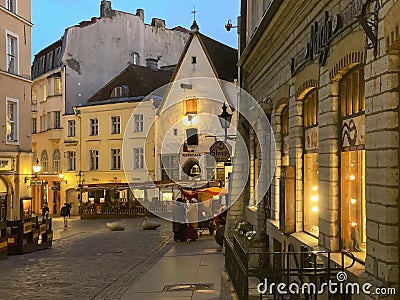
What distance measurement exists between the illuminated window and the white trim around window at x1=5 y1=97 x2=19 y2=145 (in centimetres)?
2049

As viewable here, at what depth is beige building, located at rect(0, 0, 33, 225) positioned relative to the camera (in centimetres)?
2516

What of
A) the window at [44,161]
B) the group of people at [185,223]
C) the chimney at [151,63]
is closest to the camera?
the group of people at [185,223]

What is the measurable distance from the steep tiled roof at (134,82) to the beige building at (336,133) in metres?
30.3

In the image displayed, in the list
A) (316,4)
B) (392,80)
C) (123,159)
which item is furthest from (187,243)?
(123,159)

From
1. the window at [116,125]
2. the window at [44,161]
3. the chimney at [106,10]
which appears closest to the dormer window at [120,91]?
the window at [116,125]

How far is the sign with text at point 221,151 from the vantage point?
29991 millimetres

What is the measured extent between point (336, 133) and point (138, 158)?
111 ft

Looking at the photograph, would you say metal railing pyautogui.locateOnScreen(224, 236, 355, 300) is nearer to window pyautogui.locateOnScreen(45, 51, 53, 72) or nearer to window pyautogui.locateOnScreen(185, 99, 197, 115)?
window pyautogui.locateOnScreen(185, 99, 197, 115)

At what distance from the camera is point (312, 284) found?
717 cm

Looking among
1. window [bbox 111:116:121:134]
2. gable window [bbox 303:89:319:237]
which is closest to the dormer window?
window [bbox 111:116:121:134]

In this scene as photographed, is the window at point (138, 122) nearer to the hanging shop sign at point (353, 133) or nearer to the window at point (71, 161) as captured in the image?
the window at point (71, 161)

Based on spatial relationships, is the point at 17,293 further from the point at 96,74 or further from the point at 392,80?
the point at 96,74

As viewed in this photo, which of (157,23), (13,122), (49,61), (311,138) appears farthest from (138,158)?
(311,138)

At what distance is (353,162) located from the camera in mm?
7375
